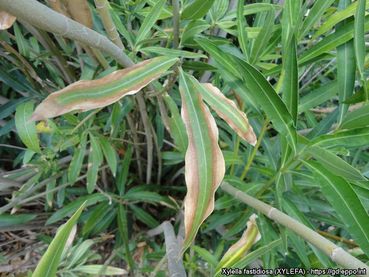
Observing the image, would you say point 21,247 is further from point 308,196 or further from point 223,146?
point 308,196

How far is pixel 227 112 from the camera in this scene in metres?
0.47

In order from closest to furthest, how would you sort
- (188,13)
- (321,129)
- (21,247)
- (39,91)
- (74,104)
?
1. (74,104)
2. (188,13)
3. (321,129)
4. (39,91)
5. (21,247)

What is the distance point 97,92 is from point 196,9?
0.22 m

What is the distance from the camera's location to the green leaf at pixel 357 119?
0.49 metres

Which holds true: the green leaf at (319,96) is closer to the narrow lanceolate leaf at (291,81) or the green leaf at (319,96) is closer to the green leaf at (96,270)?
the narrow lanceolate leaf at (291,81)

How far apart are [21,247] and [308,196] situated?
755 mm

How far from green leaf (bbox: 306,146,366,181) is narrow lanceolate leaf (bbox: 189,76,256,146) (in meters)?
0.09

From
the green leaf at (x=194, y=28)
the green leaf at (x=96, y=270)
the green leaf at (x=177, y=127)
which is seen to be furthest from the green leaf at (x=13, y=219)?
the green leaf at (x=194, y=28)

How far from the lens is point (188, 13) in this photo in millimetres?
552

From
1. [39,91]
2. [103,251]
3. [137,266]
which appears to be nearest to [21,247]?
[103,251]

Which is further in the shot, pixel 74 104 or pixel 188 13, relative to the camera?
pixel 188 13

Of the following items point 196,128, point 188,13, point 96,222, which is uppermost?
point 188,13

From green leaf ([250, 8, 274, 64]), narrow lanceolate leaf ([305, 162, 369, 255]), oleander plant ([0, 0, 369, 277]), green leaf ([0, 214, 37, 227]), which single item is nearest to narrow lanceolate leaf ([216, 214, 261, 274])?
Result: oleander plant ([0, 0, 369, 277])

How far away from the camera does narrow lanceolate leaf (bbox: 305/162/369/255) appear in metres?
0.44
